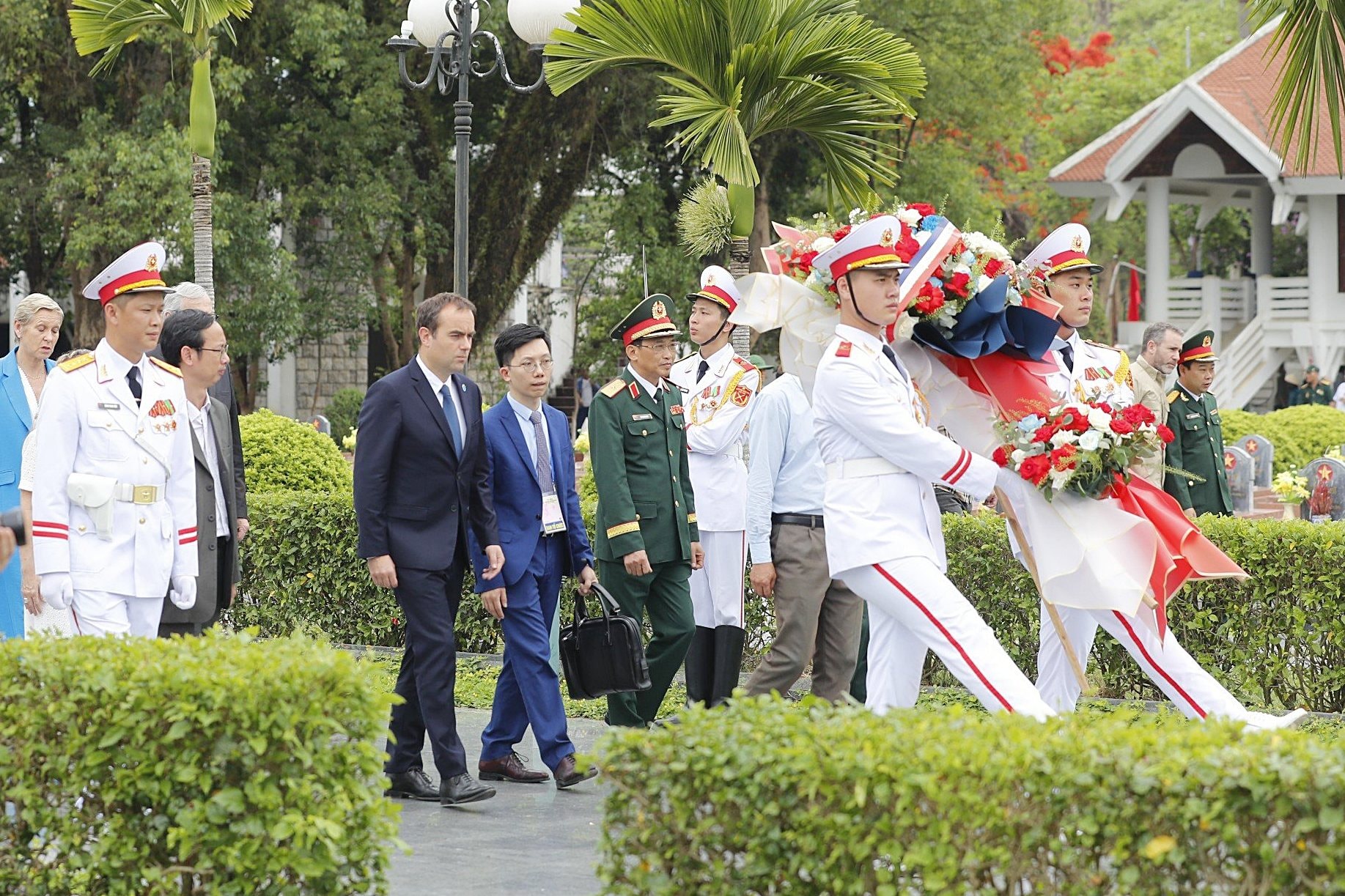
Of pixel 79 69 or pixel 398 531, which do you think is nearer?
pixel 398 531

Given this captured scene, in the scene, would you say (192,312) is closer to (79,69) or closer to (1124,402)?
(1124,402)

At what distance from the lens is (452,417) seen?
23.8 ft

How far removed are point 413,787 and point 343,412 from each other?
2622 centimetres

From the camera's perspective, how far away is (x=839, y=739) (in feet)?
13.2

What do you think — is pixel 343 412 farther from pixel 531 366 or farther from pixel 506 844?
pixel 506 844

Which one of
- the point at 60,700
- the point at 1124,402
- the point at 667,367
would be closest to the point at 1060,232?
the point at 1124,402

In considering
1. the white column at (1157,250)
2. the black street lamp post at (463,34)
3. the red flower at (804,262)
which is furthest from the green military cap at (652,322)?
the white column at (1157,250)

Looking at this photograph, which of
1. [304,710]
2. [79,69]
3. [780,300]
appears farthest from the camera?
[79,69]

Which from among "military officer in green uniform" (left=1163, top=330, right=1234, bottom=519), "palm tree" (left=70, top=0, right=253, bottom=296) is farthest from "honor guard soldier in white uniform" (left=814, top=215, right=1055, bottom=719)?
"palm tree" (left=70, top=0, right=253, bottom=296)

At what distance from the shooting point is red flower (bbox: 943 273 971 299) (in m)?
6.41

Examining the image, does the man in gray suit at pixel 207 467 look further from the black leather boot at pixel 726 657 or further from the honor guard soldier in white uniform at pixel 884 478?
the black leather boot at pixel 726 657

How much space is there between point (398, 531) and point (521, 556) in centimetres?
58

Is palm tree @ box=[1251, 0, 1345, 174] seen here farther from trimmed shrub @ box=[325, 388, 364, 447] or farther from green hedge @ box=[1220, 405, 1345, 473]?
trimmed shrub @ box=[325, 388, 364, 447]

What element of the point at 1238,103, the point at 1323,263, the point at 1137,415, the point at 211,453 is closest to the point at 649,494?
the point at 211,453
